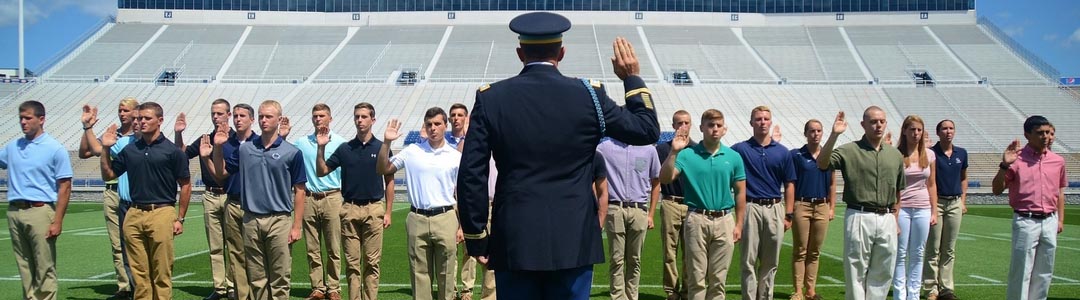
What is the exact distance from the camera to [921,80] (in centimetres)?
4650

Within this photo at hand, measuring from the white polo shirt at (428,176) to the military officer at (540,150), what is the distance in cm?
335

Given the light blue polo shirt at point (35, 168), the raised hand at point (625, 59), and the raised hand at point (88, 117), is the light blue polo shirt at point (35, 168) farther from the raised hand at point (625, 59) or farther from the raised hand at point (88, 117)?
the raised hand at point (625, 59)

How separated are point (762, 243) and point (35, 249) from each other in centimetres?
610

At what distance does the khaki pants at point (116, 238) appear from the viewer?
29.0ft

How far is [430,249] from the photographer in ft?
24.4

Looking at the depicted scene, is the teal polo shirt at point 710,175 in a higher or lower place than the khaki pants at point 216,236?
higher

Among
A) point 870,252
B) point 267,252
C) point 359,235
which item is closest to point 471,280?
point 359,235

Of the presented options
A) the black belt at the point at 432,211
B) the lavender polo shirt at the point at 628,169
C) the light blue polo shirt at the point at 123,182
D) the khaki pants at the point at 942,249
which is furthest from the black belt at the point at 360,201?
the khaki pants at the point at 942,249

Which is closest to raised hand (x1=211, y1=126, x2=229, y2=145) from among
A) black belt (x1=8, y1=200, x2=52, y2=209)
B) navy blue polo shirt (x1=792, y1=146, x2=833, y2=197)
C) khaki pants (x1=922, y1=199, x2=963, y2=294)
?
black belt (x1=8, y1=200, x2=52, y2=209)

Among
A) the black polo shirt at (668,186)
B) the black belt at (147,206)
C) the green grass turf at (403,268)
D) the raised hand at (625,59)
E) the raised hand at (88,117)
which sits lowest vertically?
the green grass turf at (403,268)

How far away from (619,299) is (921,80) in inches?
1698

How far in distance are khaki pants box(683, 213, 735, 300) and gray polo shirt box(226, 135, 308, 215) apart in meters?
3.25

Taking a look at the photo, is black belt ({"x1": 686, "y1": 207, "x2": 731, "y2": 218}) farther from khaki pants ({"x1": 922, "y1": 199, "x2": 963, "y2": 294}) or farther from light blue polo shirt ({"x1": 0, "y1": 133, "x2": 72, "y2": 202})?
light blue polo shirt ({"x1": 0, "y1": 133, "x2": 72, "y2": 202})

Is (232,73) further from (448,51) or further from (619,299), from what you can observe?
(619,299)
